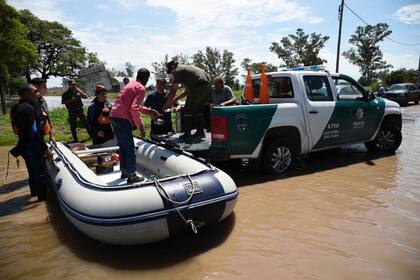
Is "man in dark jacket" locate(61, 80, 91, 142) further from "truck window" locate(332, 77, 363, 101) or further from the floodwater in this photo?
"truck window" locate(332, 77, 363, 101)

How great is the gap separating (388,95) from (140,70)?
74.5 ft

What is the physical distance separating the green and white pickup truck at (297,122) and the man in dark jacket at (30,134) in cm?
205

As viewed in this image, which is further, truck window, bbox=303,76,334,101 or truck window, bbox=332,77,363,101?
truck window, bbox=332,77,363,101

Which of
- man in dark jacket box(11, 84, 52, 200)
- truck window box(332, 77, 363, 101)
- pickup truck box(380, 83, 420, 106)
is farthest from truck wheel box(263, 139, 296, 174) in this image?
pickup truck box(380, 83, 420, 106)

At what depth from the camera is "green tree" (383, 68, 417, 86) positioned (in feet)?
130

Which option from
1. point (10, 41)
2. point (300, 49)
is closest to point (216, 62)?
point (300, 49)

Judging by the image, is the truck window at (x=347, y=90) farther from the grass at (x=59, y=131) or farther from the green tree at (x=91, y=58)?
the green tree at (x=91, y=58)

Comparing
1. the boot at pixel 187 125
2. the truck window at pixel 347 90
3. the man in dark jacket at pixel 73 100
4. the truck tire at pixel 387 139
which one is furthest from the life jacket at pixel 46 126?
the truck tire at pixel 387 139

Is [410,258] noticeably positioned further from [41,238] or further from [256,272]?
[41,238]

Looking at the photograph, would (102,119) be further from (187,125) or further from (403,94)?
(403,94)

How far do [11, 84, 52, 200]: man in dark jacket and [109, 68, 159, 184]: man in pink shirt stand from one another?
50.6 inches

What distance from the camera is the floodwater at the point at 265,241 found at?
11.2 ft

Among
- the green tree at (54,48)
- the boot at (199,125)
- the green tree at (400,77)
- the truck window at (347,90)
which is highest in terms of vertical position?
the green tree at (54,48)

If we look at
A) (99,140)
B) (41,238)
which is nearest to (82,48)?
(99,140)
